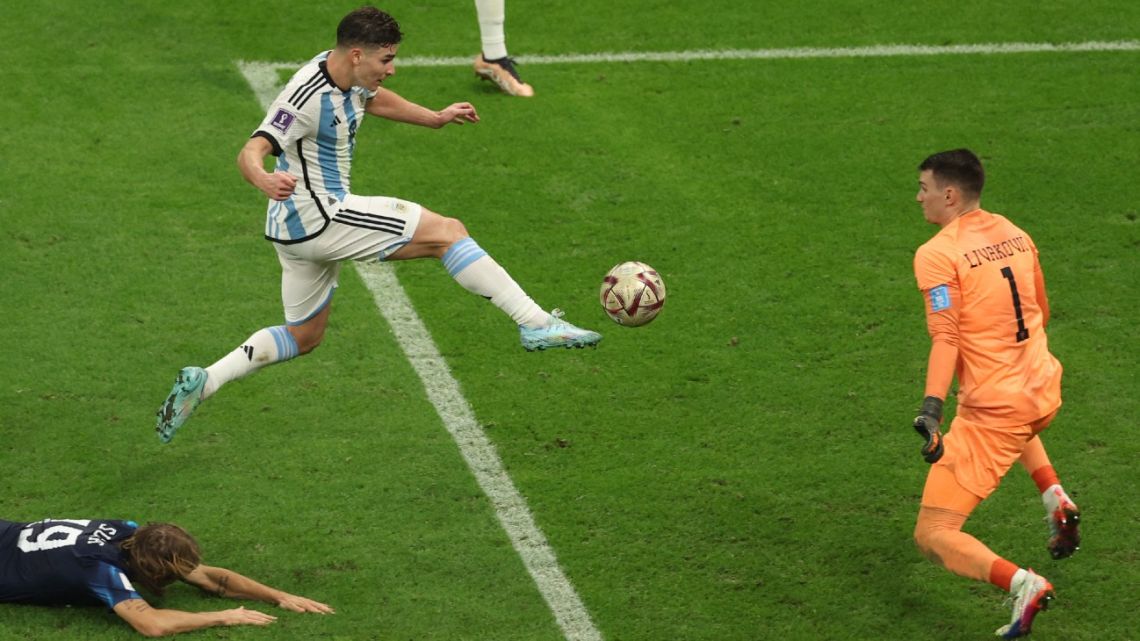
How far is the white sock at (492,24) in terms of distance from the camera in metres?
12.0

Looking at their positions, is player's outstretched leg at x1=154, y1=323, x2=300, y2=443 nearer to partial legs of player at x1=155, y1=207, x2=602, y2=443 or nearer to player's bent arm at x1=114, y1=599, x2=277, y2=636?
partial legs of player at x1=155, y1=207, x2=602, y2=443

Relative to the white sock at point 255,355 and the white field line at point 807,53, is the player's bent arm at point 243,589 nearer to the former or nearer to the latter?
the white sock at point 255,355

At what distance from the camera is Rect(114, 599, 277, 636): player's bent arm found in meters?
6.69

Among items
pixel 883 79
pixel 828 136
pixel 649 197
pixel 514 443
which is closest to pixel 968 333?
pixel 514 443

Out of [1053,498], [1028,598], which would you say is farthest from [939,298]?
[1028,598]

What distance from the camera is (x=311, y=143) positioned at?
7.55 metres

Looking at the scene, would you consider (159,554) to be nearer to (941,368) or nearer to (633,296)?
(633,296)

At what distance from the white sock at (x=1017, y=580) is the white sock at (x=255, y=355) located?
3.83m

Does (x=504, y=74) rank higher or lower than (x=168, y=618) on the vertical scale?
higher

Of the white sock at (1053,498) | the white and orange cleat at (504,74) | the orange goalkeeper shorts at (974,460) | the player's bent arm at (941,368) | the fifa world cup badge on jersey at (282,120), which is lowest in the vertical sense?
the white and orange cleat at (504,74)

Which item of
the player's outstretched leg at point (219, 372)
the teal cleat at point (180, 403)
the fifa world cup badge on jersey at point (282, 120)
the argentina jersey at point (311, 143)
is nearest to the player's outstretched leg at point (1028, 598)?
the argentina jersey at point (311, 143)

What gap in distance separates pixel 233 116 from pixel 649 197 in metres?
3.30

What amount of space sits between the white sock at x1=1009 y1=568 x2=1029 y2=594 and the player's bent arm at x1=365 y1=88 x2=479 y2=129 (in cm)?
361

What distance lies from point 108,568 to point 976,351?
154 inches
